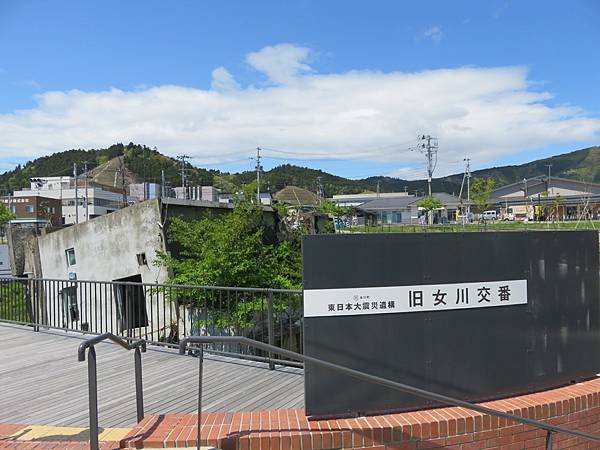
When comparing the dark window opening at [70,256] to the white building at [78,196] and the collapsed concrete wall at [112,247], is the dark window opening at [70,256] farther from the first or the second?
the white building at [78,196]

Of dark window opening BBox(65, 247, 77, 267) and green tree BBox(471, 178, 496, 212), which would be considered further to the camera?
green tree BBox(471, 178, 496, 212)

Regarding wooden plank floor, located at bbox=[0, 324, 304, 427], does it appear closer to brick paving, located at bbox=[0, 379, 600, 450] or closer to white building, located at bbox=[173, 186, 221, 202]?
brick paving, located at bbox=[0, 379, 600, 450]

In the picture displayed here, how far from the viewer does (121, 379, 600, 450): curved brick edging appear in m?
3.71

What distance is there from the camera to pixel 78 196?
96.2 m

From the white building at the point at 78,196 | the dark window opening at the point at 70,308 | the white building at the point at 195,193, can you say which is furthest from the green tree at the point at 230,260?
the white building at the point at 78,196

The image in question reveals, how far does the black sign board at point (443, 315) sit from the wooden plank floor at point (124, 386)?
114 centimetres

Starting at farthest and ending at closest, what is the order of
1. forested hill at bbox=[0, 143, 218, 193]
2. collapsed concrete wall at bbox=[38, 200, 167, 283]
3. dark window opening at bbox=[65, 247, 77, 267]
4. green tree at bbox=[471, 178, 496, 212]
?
forested hill at bbox=[0, 143, 218, 193] → green tree at bbox=[471, 178, 496, 212] → dark window opening at bbox=[65, 247, 77, 267] → collapsed concrete wall at bbox=[38, 200, 167, 283]

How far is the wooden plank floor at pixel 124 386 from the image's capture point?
4.82 m

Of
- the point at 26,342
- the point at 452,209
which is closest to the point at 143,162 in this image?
the point at 452,209

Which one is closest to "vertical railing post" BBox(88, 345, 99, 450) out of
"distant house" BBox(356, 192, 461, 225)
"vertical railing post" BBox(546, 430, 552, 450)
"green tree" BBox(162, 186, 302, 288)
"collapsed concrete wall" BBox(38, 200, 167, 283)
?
"vertical railing post" BBox(546, 430, 552, 450)

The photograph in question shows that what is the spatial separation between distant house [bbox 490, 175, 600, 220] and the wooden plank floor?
7566cm

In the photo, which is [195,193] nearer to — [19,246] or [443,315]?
[19,246]

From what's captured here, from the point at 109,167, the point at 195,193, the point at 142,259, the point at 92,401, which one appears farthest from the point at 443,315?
the point at 109,167

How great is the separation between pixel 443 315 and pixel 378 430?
1160mm
